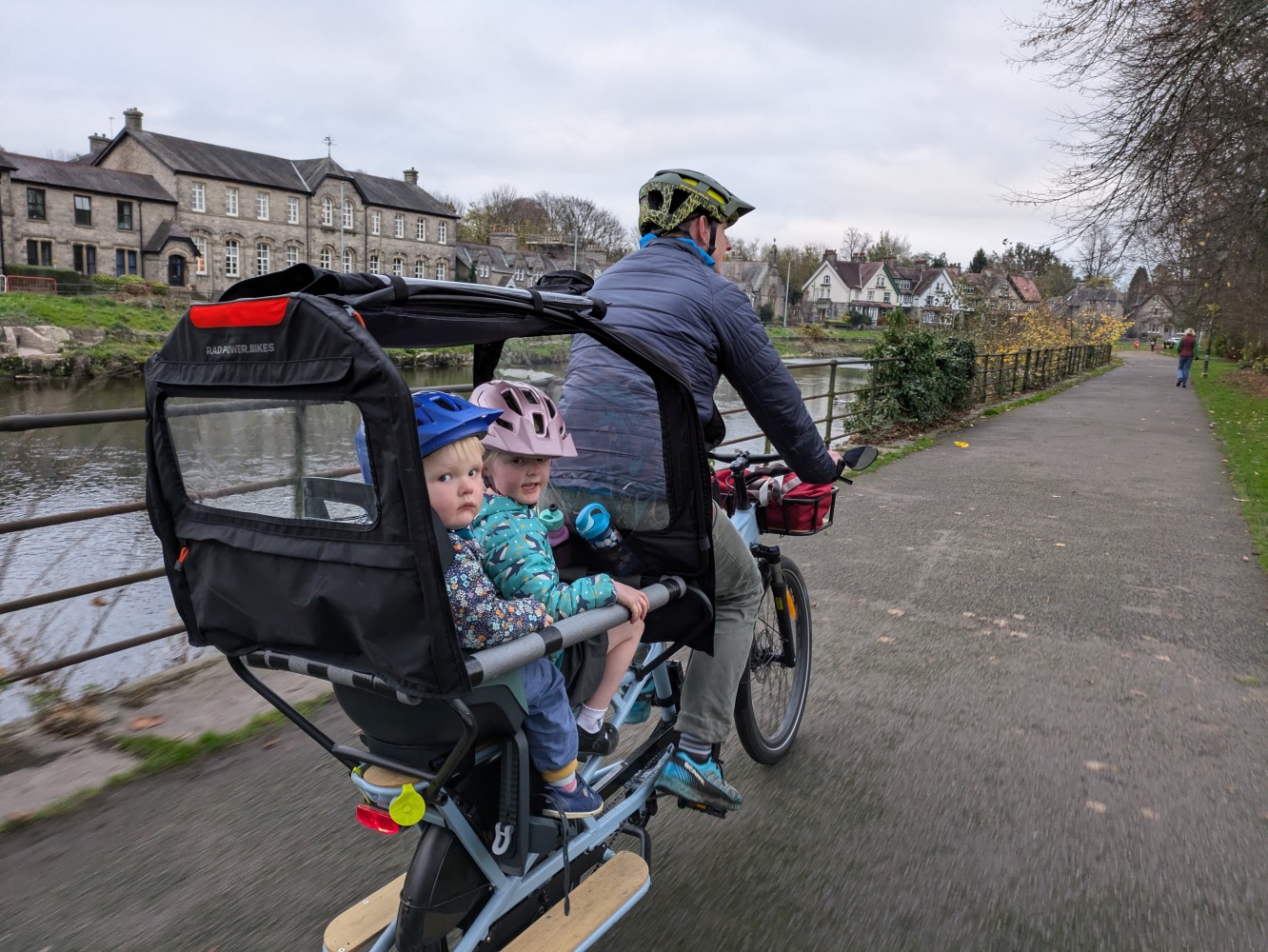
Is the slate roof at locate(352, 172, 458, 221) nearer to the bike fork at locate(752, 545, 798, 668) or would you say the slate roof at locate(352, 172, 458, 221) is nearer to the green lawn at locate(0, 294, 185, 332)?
the green lawn at locate(0, 294, 185, 332)

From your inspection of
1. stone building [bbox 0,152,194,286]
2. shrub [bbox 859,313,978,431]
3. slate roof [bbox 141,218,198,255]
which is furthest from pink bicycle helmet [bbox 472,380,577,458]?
slate roof [bbox 141,218,198,255]

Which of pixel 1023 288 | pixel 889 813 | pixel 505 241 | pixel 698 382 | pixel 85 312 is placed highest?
pixel 505 241

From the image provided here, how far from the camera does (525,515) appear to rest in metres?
2.07

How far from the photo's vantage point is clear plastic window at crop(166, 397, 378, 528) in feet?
6.08

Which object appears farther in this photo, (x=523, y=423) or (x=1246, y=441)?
(x=1246, y=441)

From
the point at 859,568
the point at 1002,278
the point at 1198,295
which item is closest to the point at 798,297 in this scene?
the point at 1198,295

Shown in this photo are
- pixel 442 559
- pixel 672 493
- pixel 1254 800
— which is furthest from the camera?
pixel 1254 800

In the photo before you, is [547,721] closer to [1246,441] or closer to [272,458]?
[272,458]

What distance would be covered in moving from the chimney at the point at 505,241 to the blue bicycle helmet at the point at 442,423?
8397 centimetres

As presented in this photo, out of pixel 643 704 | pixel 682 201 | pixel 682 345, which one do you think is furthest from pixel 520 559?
pixel 682 201

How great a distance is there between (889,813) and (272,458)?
343 centimetres

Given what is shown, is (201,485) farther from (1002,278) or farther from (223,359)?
(1002,278)

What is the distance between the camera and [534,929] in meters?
2.32

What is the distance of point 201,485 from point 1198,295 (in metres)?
33.9
